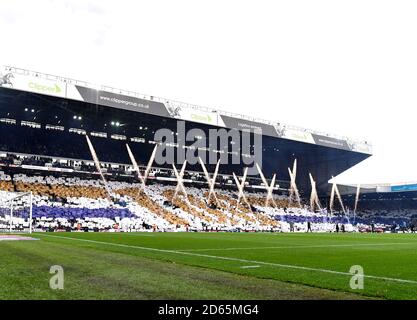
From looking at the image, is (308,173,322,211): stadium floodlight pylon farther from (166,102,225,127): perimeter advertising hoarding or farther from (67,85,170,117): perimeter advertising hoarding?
(67,85,170,117): perimeter advertising hoarding

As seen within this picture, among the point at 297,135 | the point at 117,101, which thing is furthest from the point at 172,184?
the point at 117,101

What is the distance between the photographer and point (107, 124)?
69.7 meters

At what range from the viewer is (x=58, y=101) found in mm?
55250

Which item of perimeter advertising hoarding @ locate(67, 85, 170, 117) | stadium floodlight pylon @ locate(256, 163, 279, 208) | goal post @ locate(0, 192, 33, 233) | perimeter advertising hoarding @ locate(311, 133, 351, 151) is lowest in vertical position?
goal post @ locate(0, 192, 33, 233)

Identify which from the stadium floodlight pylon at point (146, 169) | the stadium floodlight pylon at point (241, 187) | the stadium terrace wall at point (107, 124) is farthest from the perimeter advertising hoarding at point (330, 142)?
the stadium floodlight pylon at point (146, 169)

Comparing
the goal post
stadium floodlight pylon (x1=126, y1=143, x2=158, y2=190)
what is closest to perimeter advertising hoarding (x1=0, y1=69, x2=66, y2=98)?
the goal post

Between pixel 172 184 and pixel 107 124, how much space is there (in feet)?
54.6

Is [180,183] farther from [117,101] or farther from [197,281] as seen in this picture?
[197,281]

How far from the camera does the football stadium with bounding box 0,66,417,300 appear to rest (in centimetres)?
3155

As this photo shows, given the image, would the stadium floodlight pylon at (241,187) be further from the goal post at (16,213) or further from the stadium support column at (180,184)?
the goal post at (16,213)

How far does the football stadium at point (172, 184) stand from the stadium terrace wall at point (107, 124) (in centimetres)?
18

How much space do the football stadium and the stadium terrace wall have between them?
179mm

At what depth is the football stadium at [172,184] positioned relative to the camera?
3155cm
